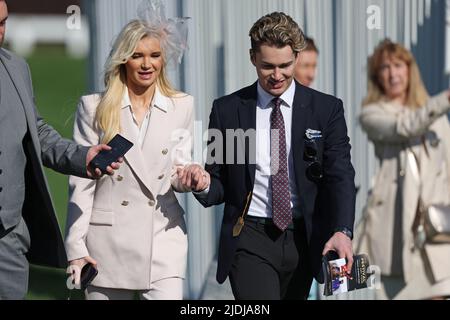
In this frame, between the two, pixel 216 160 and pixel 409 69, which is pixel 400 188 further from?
pixel 216 160

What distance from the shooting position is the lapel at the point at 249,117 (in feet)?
17.6

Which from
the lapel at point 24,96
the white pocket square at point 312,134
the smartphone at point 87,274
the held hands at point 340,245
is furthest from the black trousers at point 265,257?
the lapel at point 24,96

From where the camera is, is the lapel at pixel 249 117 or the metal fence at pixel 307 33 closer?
the lapel at pixel 249 117

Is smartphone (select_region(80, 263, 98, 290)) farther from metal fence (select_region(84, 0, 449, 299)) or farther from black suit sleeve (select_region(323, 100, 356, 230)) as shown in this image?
metal fence (select_region(84, 0, 449, 299))

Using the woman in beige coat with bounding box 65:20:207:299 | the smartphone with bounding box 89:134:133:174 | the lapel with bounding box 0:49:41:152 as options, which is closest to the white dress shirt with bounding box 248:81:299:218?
the woman in beige coat with bounding box 65:20:207:299

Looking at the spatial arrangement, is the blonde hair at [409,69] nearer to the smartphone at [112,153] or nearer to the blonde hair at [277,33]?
the blonde hair at [277,33]

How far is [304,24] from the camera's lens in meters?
6.55

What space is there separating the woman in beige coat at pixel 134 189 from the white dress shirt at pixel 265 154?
343 mm

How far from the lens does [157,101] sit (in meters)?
5.55

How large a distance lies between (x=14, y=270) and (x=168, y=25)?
142cm

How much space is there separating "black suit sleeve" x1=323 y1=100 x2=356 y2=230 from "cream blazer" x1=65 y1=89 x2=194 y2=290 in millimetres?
656

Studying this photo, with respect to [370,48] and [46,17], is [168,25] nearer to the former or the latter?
[370,48]

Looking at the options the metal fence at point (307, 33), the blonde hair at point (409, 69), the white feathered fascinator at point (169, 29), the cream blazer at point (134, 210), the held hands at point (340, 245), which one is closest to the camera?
the held hands at point (340, 245)
